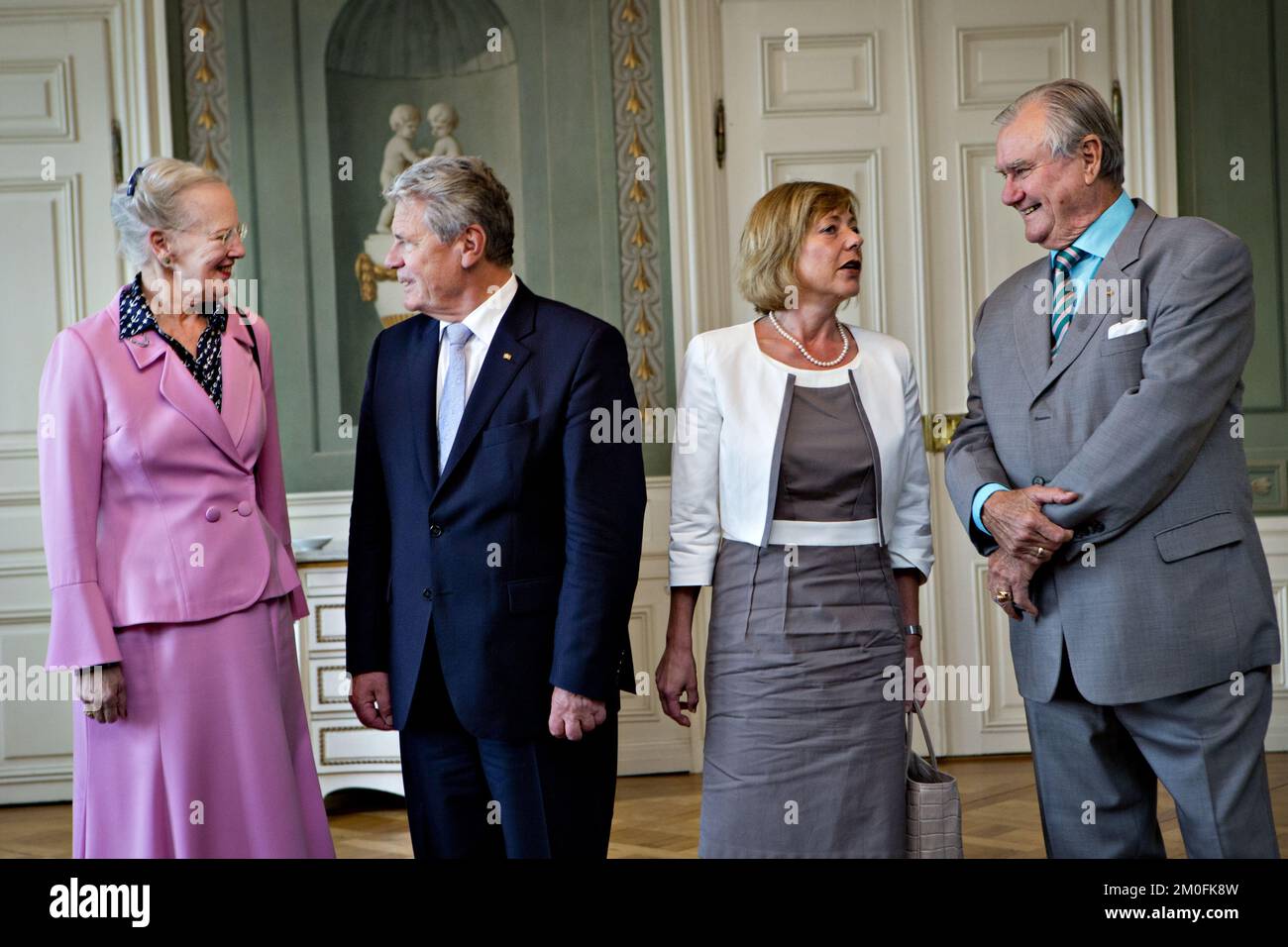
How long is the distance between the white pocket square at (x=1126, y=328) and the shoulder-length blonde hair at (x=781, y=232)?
22.9 inches

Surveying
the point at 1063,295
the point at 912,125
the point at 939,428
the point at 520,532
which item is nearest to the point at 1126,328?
the point at 1063,295

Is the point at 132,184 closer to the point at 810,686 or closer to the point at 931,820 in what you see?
the point at 810,686

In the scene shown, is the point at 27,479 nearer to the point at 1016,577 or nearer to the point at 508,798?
the point at 508,798

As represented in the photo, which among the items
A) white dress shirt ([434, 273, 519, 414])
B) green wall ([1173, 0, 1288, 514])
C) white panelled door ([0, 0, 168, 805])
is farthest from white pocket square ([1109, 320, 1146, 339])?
white panelled door ([0, 0, 168, 805])

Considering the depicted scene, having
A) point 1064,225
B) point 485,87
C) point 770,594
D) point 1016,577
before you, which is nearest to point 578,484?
point 770,594

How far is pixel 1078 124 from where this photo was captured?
2201mm

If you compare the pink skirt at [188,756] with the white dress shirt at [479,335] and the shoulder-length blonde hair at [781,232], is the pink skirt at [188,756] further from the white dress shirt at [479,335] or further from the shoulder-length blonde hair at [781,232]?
the shoulder-length blonde hair at [781,232]

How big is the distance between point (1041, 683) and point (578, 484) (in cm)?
88

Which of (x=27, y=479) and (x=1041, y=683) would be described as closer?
(x=1041, y=683)

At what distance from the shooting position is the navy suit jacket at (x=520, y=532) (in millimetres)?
2154

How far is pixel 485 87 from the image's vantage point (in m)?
4.96

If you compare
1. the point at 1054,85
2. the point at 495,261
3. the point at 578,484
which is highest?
the point at 1054,85

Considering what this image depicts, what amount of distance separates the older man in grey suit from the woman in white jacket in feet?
0.67
